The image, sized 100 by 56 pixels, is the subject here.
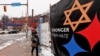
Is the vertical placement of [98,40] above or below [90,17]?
below

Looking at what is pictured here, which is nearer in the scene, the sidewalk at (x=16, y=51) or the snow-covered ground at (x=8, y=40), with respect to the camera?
the sidewalk at (x=16, y=51)

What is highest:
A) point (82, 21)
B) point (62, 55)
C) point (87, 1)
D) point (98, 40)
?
point (87, 1)

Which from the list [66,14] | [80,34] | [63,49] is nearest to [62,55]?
[63,49]

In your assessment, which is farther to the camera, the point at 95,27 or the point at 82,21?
the point at 82,21

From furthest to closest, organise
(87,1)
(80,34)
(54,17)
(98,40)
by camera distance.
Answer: (54,17) < (80,34) < (87,1) < (98,40)

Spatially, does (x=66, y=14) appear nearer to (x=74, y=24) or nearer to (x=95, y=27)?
(x=74, y=24)

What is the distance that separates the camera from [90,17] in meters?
4.56

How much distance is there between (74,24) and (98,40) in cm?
105

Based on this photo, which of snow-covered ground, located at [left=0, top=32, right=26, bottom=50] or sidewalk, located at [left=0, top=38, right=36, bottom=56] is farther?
snow-covered ground, located at [left=0, top=32, right=26, bottom=50]

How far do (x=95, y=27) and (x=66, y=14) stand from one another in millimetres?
1456

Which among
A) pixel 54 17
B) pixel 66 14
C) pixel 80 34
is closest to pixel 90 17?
pixel 80 34

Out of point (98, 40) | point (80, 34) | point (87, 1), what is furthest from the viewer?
point (80, 34)

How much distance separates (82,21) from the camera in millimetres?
4883

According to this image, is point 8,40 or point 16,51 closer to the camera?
point 16,51
